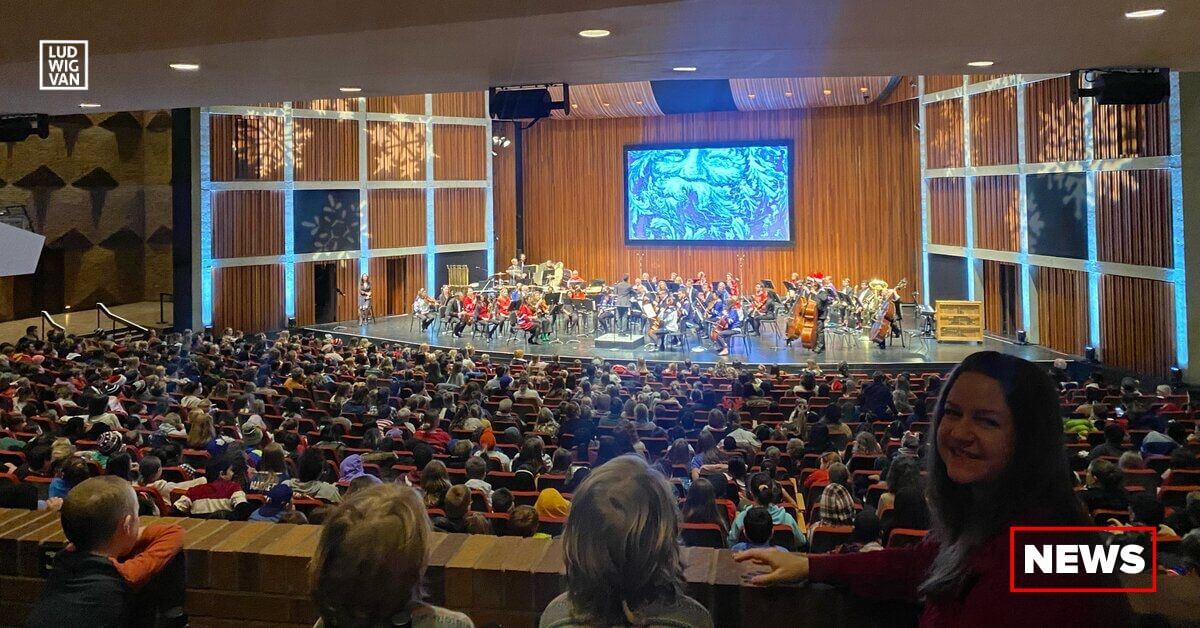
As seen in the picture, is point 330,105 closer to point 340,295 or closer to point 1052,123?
point 340,295

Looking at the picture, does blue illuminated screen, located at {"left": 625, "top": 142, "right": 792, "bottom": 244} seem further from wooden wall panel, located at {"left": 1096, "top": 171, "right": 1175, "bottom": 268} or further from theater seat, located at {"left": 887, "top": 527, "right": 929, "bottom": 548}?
theater seat, located at {"left": 887, "top": 527, "right": 929, "bottom": 548}

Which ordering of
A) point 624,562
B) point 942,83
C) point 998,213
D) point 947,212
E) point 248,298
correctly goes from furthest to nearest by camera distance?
point 947,212 < point 942,83 < point 248,298 < point 998,213 < point 624,562

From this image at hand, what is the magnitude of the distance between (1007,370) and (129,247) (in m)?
25.8

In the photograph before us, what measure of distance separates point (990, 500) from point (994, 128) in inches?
724

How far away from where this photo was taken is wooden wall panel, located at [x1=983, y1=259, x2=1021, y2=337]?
752 inches

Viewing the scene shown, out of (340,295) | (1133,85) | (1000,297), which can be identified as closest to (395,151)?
(340,295)

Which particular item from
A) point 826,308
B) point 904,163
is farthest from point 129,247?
point 904,163

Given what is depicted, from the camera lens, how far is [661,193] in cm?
2691

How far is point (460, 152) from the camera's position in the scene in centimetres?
2512

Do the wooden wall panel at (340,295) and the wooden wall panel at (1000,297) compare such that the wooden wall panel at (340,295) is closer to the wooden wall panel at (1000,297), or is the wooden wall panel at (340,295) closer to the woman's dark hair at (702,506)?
the wooden wall panel at (1000,297)

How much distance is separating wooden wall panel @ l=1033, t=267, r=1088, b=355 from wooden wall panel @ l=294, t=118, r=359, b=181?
14606mm

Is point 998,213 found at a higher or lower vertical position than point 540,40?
higher

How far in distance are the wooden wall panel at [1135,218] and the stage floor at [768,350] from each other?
204cm

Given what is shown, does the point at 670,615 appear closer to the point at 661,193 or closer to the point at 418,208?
the point at 418,208
